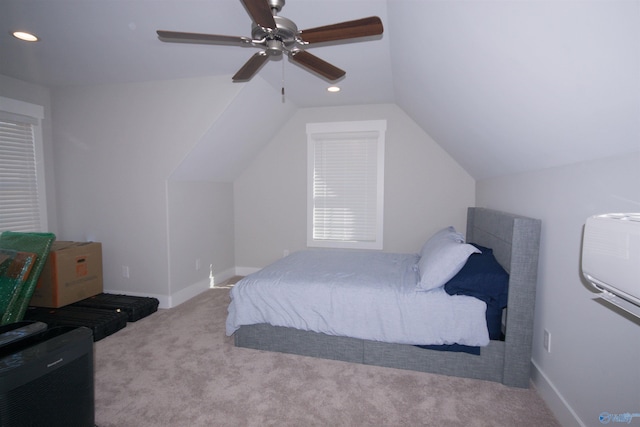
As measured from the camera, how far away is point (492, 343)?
6.84 ft

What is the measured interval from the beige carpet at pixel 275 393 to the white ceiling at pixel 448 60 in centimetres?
157

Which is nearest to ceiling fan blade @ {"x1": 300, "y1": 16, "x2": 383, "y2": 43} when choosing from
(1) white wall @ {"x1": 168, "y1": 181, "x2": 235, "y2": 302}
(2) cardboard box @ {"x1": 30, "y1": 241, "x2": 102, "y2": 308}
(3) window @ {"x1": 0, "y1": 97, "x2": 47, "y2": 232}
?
(1) white wall @ {"x1": 168, "y1": 181, "x2": 235, "y2": 302}

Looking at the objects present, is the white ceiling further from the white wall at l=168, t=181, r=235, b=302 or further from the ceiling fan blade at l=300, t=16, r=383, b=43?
the white wall at l=168, t=181, r=235, b=302

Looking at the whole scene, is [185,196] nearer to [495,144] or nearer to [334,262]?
[334,262]

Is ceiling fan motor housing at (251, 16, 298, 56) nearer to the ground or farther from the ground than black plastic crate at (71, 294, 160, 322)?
farther from the ground

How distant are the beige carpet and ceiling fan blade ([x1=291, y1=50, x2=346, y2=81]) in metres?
2.22

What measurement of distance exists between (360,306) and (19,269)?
2784 mm

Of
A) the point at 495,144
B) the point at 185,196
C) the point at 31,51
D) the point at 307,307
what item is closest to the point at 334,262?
the point at 307,307

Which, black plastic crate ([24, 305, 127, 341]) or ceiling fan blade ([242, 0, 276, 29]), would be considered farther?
black plastic crate ([24, 305, 127, 341])

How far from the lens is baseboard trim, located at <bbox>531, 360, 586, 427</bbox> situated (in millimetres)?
1629

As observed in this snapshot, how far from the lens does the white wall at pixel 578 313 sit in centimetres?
128

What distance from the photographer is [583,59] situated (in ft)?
3.65

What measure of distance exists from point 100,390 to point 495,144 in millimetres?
3394

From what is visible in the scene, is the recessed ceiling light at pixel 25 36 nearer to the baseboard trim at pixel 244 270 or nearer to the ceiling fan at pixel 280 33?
the ceiling fan at pixel 280 33
